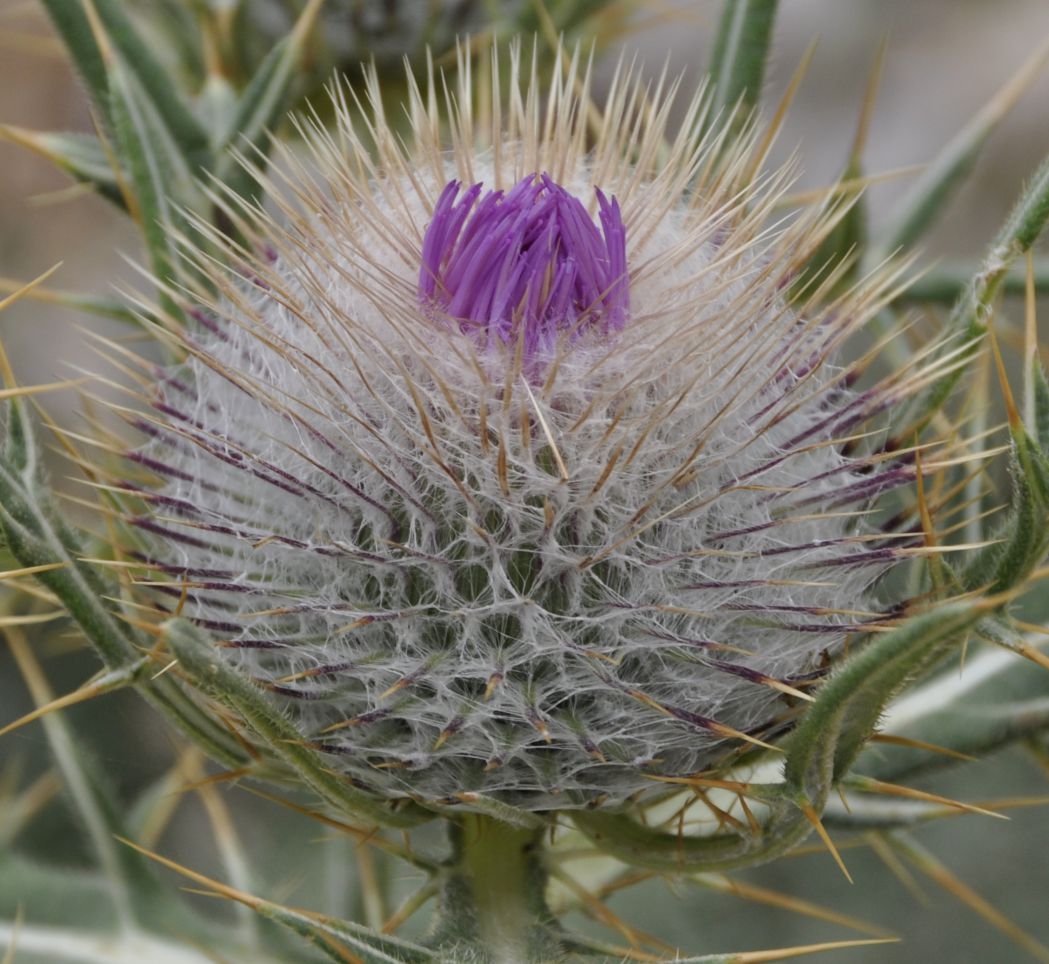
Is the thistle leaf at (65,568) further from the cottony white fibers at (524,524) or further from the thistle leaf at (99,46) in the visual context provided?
the thistle leaf at (99,46)

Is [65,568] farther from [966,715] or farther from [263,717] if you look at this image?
[966,715]

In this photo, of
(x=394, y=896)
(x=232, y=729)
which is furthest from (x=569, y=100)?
(x=394, y=896)

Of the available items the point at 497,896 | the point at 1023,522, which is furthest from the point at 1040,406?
the point at 497,896

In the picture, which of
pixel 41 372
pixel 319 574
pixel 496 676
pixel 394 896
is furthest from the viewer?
pixel 41 372

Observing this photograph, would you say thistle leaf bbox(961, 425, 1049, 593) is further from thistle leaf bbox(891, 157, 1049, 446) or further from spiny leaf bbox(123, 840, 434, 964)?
spiny leaf bbox(123, 840, 434, 964)

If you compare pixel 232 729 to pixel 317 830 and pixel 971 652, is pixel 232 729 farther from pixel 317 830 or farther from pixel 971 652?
pixel 317 830

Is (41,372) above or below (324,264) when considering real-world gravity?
above

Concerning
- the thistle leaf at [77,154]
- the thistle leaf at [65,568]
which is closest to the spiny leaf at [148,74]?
the thistle leaf at [77,154]
